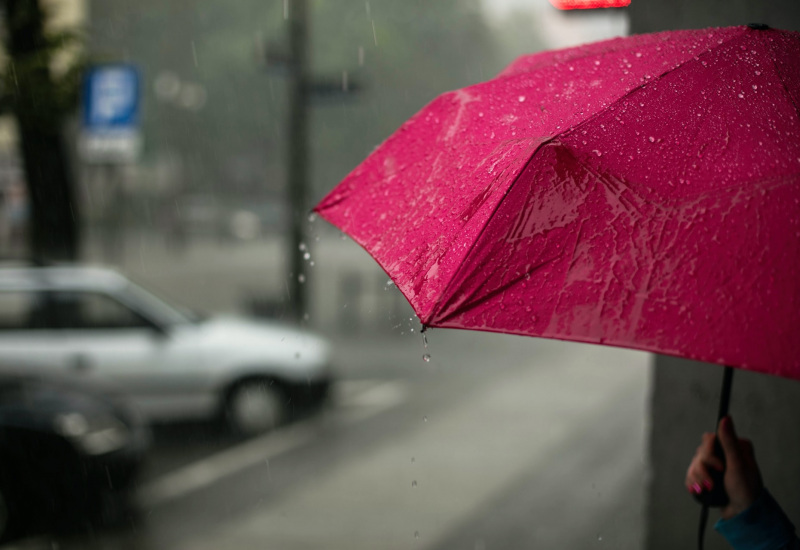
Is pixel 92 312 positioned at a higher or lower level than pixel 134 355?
higher

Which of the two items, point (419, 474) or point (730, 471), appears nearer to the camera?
point (730, 471)

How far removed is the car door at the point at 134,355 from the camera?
701 cm

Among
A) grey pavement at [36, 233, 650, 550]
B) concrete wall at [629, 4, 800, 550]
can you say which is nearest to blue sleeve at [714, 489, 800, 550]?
concrete wall at [629, 4, 800, 550]

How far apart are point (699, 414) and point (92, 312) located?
5.79 meters

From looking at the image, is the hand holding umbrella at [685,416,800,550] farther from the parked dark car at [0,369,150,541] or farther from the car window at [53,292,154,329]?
the car window at [53,292,154,329]

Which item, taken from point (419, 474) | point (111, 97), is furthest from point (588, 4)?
point (111, 97)

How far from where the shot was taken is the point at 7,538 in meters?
4.92

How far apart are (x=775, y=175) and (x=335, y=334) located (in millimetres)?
12501

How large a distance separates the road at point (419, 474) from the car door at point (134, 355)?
0.43 metres

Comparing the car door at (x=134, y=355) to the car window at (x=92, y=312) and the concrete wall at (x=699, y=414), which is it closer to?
the car window at (x=92, y=312)

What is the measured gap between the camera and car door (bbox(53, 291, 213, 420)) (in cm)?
701

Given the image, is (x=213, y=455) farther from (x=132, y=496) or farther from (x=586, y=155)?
(x=586, y=155)

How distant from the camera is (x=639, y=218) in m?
1.37

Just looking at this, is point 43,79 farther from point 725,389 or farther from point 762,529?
point 762,529
